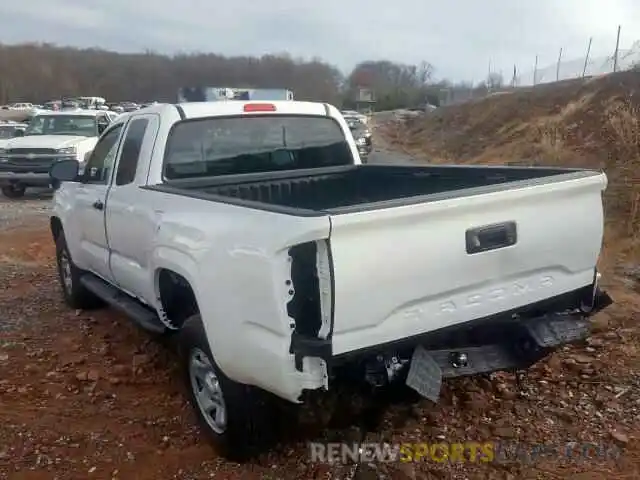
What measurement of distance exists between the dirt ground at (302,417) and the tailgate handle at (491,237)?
89cm

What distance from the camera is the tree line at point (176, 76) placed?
14.4m

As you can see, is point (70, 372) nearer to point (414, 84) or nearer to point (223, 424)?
point (223, 424)

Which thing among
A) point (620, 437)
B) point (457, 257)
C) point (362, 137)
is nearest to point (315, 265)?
point (457, 257)

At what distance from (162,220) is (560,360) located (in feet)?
9.46

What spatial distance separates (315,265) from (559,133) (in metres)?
18.2

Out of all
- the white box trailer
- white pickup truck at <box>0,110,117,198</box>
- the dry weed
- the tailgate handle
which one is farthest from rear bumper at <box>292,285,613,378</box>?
white pickup truck at <box>0,110,117,198</box>

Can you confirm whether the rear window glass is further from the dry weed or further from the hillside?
the dry weed

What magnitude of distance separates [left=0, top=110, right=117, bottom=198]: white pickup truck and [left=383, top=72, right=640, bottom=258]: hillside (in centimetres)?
1021

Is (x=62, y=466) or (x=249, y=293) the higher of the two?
(x=249, y=293)

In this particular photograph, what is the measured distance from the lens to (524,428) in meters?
3.74

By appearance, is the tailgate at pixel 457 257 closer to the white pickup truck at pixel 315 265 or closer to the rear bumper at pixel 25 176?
the white pickup truck at pixel 315 265

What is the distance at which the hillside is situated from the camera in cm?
1118

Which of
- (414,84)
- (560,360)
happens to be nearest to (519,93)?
(560,360)

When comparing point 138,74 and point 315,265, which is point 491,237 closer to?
point 315,265
